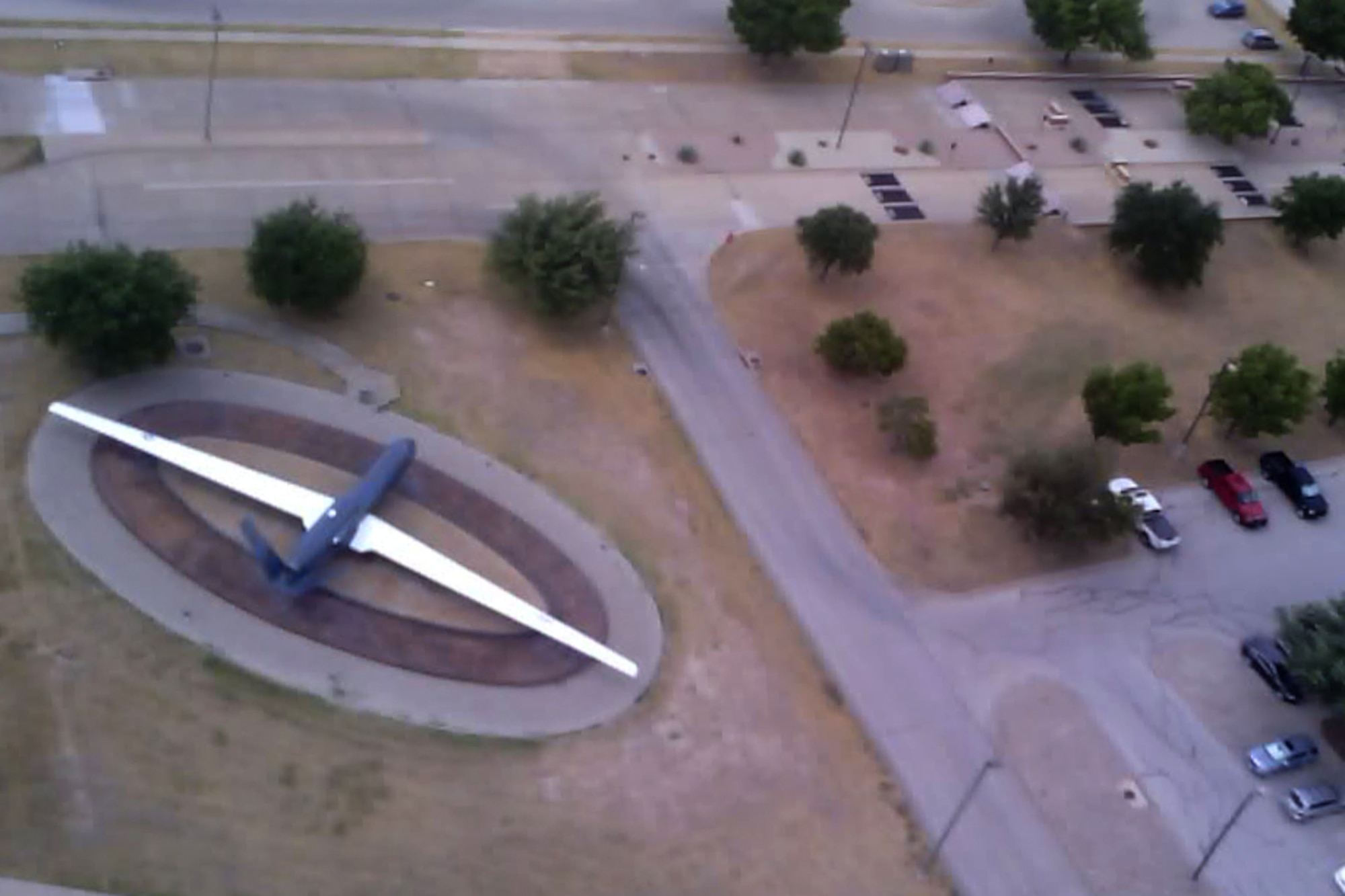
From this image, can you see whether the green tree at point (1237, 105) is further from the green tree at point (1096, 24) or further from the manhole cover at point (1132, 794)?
the manhole cover at point (1132, 794)

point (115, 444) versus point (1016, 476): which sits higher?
point (1016, 476)

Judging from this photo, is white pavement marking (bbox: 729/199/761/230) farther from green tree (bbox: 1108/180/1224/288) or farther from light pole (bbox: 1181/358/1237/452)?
light pole (bbox: 1181/358/1237/452)

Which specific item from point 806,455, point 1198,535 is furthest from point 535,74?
point 1198,535

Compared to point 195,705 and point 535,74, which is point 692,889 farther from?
point 535,74

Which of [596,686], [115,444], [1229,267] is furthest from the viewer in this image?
[1229,267]

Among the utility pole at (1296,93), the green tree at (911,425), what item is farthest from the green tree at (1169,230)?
the green tree at (911,425)

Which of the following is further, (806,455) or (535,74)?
(535,74)
